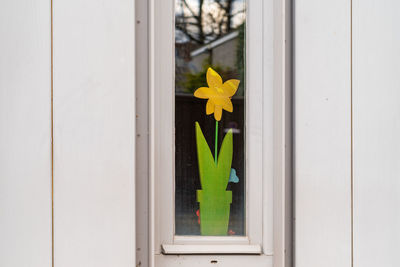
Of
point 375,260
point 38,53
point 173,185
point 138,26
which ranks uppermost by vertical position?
point 138,26

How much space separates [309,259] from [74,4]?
1.26 m

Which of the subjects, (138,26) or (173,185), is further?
(173,185)

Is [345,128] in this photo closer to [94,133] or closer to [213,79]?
[213,79]

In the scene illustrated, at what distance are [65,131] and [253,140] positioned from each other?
708 mm

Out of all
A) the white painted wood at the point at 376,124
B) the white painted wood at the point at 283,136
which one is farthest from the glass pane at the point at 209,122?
the white painted wood at the point at 376,124

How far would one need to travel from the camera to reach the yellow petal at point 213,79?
130 centimetres

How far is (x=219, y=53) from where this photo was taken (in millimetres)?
1306

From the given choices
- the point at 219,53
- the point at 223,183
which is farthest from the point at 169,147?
the point at 219,53

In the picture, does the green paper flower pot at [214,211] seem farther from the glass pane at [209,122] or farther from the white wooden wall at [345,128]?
the white wooden wall at [345,128]

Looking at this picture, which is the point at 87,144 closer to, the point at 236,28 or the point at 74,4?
the point at 74,4

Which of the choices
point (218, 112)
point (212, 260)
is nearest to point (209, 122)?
point (218, 112)

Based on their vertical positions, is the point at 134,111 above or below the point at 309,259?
above

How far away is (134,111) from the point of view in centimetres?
115

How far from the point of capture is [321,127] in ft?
3.92
